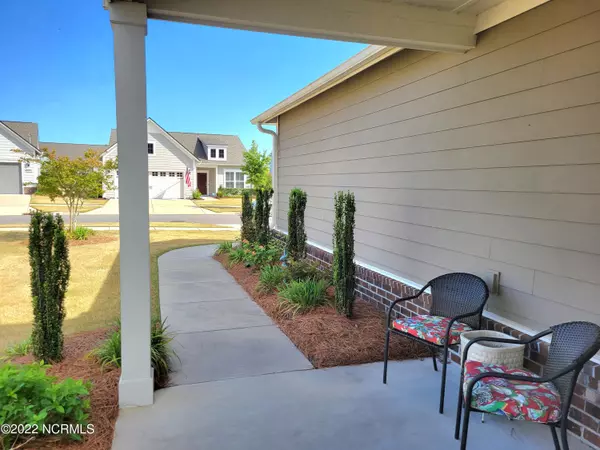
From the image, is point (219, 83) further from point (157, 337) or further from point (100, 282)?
point (157, 337)

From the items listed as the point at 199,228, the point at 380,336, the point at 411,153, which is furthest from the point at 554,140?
the point at 199,228

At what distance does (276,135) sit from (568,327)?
294 inches

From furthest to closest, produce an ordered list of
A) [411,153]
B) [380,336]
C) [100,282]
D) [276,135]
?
1. [276,135]
2. [100,282]
3. [411,153]
4. [380,336]

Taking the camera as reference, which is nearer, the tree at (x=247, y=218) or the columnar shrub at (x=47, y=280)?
the columnar shrub at (x=47, y=280)

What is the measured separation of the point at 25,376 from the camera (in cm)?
220

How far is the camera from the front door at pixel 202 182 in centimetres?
3334

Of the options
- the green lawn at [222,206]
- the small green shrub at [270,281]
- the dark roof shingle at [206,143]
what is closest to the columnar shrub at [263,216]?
the small green shrub at [270,281]

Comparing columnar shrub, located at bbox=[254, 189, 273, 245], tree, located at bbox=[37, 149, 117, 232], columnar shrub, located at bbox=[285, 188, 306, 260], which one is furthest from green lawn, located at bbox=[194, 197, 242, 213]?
columnar shrub, located at bbox=[285, 188, 306, 260]

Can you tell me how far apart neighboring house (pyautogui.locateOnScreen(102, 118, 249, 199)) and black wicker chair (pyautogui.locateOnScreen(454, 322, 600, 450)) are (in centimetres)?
2550

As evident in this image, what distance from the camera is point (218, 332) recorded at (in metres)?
4.23

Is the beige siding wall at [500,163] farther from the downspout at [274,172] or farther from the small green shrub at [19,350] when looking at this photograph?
the downspout at [274,172]

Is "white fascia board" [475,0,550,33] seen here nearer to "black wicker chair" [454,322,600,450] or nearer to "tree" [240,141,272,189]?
"black wicker chair" [454,322,600,450]

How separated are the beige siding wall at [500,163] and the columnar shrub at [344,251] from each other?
0.61 m

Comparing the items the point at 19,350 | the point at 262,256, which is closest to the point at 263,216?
the point at 262,256
